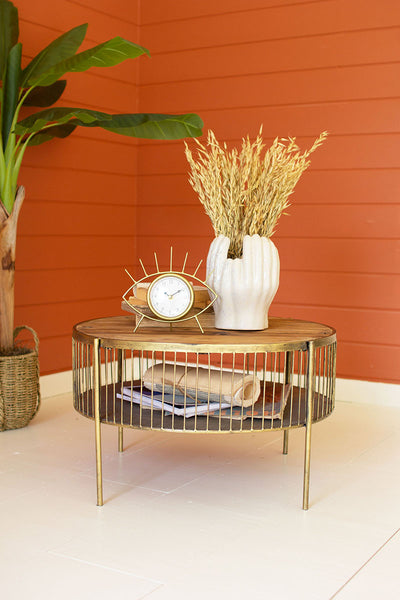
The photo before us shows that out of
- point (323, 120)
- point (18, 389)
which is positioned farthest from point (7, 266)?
point (323, 120)

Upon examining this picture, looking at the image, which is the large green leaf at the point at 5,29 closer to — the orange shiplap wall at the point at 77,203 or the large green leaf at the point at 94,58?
the large green leaf at the point at 94,58

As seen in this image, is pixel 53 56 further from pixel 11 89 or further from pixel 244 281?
pixel 244 281

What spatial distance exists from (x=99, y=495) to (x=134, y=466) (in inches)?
17.3

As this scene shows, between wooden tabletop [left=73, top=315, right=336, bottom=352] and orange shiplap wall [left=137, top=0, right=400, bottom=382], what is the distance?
54.1 inches

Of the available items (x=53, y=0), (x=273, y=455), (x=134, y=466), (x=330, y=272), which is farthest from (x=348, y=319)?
(x=53, y=0)

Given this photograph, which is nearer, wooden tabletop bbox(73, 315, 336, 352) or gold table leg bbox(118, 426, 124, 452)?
wooden tabletop bbox(73, 315, 336, 352)

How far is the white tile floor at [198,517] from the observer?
6.25 feet

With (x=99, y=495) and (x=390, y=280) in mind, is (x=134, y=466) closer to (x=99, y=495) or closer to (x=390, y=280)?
(x=99, y=495)

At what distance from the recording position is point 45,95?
3.66 m

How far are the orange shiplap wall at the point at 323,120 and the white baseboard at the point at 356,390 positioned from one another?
0.17 ft

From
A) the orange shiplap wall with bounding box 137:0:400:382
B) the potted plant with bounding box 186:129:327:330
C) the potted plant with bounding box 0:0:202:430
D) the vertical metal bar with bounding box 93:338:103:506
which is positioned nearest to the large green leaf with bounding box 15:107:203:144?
the potted plant with bounding box 0:0:202:430

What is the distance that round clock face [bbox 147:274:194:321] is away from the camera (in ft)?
8.08

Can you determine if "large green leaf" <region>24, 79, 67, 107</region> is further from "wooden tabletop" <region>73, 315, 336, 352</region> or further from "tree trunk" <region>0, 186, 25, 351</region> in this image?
"wooden tabletop" <region>73, 315, 336, 352</region>

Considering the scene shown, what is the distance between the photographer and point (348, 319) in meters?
4.02
